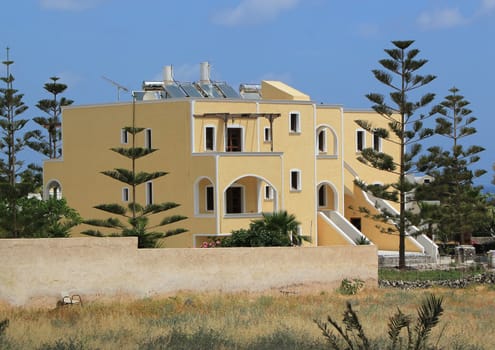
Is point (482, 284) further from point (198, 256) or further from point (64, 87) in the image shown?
point (64, 87)

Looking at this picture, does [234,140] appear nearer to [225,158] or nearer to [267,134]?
[267,134]

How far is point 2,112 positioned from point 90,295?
1990 cm

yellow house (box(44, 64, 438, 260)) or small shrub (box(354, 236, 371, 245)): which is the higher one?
yellow house (box(44, 64, 438, 260))

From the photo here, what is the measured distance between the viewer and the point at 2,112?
40.6 metres

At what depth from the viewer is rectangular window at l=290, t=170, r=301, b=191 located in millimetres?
37781

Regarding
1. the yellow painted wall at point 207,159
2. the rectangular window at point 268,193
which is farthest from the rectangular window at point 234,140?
the rectangular window at point 268,193

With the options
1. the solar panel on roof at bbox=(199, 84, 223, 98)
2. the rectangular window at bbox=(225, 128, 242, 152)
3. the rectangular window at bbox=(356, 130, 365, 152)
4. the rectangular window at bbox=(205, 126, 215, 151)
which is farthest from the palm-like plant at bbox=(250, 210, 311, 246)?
the rectangular window at bbox=(356, 130, 365, 152)

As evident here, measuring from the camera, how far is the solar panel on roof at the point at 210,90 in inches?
1569

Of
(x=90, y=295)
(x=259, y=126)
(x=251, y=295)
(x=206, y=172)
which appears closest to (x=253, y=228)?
(x=206, y=172)

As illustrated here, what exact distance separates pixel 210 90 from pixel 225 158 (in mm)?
6298

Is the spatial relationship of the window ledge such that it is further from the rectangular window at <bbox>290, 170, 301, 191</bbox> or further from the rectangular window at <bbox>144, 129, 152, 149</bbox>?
the rectangular window at <bbox>144, 129, 152, 149</bbox>

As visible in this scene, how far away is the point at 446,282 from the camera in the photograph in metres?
31.6

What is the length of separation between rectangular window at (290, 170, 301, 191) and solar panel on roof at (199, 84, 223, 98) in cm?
432

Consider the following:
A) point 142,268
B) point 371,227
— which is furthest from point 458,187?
point 142,268
